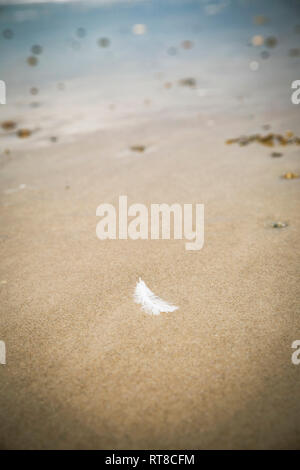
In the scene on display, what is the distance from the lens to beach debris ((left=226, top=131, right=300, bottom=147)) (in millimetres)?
3967

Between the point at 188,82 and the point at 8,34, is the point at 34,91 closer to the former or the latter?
the point at 188,82

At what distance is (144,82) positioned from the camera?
7258 millimetres

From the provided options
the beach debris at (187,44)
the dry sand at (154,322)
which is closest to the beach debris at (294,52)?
the beach debris at (187,44)

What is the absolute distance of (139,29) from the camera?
9.96 meters

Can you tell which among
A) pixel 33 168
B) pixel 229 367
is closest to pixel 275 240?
pixel 229 367

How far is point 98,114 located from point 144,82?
2228mm

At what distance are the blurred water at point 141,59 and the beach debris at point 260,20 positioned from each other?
0.10m

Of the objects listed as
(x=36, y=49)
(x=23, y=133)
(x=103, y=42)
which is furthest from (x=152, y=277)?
(x=103, y=42)

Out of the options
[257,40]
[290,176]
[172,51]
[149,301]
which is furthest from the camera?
[172,51]

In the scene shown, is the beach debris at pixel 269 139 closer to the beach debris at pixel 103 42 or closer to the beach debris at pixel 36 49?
the beach debris at pixel 103 42

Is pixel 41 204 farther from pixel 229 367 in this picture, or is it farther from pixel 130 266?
pixel 229 367

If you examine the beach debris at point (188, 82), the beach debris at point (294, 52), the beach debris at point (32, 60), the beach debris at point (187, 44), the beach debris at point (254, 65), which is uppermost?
the beach debris at point (187, 44)

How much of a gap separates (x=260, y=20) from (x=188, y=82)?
15.9 feet

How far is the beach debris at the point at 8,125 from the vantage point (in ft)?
17.2
